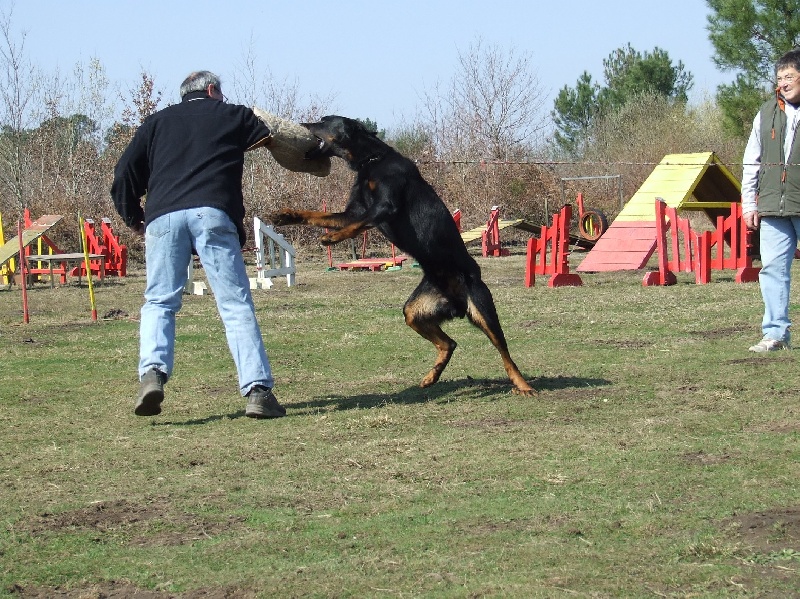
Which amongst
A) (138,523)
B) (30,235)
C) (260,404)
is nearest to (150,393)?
(260,404)

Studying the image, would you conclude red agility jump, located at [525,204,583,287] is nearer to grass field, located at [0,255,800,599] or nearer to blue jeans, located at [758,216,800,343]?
grass field, located at [0,255,800,599]

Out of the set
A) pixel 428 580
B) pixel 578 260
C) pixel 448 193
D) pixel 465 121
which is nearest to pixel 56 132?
pixel 448 193

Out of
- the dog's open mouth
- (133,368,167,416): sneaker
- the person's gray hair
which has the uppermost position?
the person's gray hair

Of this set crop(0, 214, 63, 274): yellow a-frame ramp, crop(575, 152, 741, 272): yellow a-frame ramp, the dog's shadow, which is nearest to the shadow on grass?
the dog's shadow

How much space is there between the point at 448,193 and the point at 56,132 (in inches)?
412

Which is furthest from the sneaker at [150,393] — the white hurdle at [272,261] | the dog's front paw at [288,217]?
the white hurdle at [272,261]

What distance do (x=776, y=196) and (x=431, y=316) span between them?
2.52 m

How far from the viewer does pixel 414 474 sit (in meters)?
4.09

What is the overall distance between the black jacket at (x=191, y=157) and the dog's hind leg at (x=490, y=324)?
1.44m

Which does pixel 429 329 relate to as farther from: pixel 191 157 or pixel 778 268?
pixel 778 268

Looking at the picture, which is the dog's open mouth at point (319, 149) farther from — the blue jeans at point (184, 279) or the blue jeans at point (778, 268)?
the blue jeans at point (778, 268)

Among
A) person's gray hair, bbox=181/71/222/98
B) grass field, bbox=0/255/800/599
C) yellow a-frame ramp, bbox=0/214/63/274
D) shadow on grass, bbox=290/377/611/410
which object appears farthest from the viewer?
yellow a-frame ramp, bbox=0/214/63/274

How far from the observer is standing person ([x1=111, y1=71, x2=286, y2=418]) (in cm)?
522

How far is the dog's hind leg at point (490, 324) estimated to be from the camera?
5.88 m
